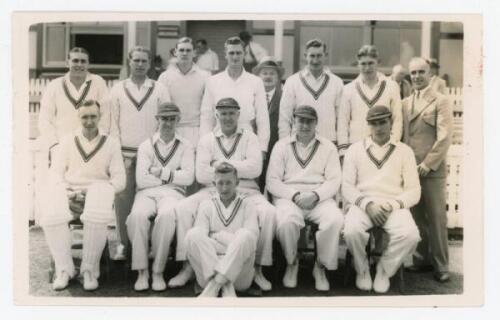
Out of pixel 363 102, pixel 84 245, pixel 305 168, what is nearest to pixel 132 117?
pixel 84 245

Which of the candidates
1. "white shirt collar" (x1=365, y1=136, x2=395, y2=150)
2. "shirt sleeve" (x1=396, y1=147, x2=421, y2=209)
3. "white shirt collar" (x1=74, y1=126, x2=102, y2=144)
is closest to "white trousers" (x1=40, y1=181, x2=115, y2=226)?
"white shirt collar" (x1=74, y1=126, x2=102, y2=144)

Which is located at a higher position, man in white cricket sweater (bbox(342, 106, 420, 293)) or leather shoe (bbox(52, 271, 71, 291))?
man in white cricket sweater (bbox(342, 106, 420, 293))

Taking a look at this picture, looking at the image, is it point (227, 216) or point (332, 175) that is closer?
point (227, 216)

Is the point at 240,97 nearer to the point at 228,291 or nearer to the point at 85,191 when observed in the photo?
the point at 85,191

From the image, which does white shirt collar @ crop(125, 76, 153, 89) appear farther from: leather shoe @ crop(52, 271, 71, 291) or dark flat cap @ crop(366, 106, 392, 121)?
dark flat cap @ crop(366, 106, 392, 121)

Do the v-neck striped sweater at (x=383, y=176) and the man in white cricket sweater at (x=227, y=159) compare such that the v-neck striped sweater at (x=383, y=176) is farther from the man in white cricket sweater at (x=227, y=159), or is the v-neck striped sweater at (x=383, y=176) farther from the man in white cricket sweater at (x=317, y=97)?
the man in white cricket sweater at (x=227, y=159)

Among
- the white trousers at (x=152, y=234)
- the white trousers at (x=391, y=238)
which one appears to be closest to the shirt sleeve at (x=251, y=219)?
the white trousers at (x=152, y=234)
